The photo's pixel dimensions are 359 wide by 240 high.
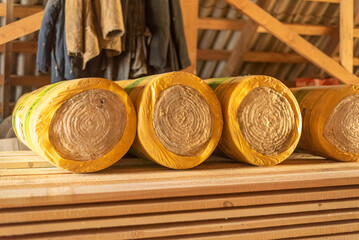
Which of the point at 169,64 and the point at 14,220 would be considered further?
the point at 169,64

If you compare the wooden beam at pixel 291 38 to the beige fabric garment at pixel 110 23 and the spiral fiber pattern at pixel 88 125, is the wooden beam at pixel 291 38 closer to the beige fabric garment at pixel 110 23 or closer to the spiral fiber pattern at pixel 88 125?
the beige fabric garment at pixel 110 23

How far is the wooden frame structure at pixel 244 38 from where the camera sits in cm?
361

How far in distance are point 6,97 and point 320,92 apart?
15.9 ft

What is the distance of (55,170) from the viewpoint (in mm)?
1627

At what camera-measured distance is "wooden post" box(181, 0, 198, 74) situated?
3.60 m

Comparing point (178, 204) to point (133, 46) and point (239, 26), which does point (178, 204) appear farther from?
point (239, 26)

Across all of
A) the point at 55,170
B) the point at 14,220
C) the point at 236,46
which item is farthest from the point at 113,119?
the point at 236,46

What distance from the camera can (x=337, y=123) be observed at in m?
1.84

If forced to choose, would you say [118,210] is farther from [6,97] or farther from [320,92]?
[6,97]

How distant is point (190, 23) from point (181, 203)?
2.55m

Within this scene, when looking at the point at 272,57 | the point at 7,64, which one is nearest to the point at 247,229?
the point at 7,64

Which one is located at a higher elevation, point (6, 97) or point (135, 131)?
point (135, 131)

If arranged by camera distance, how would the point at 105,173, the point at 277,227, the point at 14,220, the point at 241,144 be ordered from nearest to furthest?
the point at 14,220 → the point at 277,227 → the point at 105,173 → the point at 241,144

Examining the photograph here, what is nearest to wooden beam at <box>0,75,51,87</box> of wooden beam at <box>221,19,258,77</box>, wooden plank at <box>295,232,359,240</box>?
wooden beam at <box>221,19,258,77</box>
